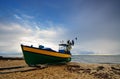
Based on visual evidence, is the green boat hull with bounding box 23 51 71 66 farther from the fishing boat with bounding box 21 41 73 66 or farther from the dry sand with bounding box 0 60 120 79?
the dry sand with bounding box 0 60 120 79

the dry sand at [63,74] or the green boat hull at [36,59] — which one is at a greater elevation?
the green boat hull at [36,59]

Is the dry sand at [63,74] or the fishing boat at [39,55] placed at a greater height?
the fishing boat at [39,55]

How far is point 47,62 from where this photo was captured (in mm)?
19922

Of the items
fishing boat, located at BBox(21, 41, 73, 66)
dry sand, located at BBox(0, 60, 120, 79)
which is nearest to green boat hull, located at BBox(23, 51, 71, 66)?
fishing boat, located at BBox(21, 41, 73, 66)

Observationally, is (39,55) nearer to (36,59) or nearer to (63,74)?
(36,59)

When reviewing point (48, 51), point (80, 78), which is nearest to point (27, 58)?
point (48, 51)

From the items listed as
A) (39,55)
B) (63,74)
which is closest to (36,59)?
(39,55)

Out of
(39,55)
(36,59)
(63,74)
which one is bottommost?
(63,74)

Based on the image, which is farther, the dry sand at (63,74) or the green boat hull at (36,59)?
the green boat hull at (36,59)

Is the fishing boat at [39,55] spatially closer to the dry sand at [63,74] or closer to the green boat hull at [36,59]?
the green boat hull at [36,59]

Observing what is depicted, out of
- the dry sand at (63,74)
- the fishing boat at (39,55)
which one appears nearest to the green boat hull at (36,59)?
the fishing boat at (39,55)

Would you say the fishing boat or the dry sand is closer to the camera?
the dry sand

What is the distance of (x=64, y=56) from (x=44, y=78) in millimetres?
11693

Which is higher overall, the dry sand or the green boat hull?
the green boat hull
